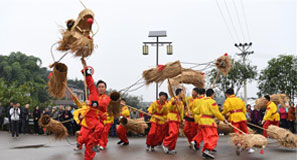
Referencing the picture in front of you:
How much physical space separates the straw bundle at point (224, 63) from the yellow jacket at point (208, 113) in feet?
5.50

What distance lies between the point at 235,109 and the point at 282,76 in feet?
48.2

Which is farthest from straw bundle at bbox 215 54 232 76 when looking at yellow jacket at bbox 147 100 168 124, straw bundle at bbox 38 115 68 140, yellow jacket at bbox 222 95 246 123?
straw bundle at bbox 38 115 68 140

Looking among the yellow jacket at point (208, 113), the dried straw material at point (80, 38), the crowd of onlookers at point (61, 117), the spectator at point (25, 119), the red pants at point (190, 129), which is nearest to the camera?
the dried straw material at point (80, 38)

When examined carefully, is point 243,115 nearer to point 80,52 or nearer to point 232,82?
point 80,52

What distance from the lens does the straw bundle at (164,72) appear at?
7352 millimetres

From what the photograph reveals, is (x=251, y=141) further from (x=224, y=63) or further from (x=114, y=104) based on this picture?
(x=114, y=104)

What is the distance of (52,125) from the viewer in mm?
7758

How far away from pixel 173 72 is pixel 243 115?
2497 millimetres

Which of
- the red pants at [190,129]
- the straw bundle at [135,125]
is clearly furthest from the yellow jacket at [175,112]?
the straw bundle at [135,125]

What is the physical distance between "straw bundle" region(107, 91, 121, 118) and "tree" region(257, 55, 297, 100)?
57.9ft

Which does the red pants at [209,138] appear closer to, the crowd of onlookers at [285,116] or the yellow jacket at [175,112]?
the yellow jacket at [175,112]

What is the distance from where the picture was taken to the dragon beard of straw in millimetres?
8641

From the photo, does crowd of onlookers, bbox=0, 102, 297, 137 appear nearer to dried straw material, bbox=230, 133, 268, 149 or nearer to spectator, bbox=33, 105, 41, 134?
spectator, bbox=33, 105, 41, 134

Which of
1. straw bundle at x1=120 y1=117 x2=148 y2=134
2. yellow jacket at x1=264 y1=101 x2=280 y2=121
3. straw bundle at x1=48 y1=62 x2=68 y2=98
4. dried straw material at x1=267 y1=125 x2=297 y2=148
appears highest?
straw bundle at x1=48 y1=62 x2=68 y2=98
